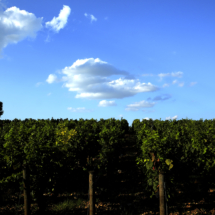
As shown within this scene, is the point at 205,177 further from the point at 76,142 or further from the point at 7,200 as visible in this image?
the point at 7,200

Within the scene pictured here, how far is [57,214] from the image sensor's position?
11.0m

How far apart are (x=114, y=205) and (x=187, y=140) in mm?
6225

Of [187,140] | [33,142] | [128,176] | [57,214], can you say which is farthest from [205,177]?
[33,142]

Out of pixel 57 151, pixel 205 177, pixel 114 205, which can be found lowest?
pixel 114 205

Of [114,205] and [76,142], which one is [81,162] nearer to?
[76,142]

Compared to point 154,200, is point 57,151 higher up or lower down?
higher up

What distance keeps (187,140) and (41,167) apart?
9256mm

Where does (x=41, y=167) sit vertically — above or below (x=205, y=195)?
above

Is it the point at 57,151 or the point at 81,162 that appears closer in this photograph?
the point at 57,151

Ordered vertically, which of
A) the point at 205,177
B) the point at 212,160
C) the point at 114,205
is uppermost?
the point at 212,160

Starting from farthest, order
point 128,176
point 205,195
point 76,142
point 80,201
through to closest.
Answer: point 128,176, point 76,142, point 205,195, point 80,201

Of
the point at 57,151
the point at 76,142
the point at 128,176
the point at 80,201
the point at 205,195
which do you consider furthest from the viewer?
the point at 128,176

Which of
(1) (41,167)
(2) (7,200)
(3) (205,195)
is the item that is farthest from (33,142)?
(3) (205,195)

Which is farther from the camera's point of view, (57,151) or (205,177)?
(205,177)
